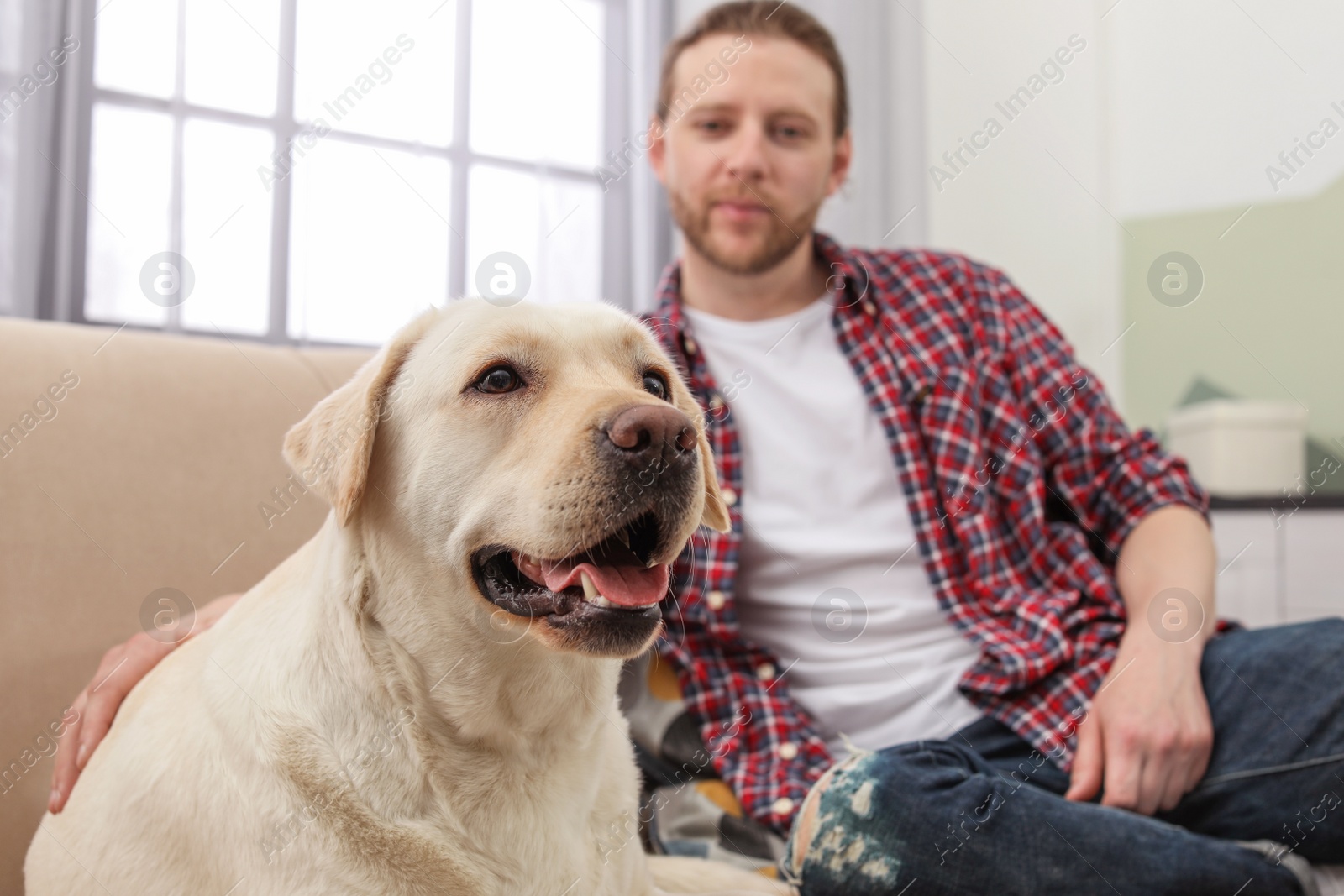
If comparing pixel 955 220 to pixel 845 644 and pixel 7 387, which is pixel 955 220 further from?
pixel 7 387

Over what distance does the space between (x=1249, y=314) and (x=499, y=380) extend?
3.22m

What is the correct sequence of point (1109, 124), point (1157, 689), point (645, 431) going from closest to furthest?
1. point (645, 431)
2. point (1157, 689)
3. point (1109, 124)

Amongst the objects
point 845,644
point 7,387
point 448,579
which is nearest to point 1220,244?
point 845,644

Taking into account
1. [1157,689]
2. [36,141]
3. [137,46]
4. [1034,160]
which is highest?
[1034,160]

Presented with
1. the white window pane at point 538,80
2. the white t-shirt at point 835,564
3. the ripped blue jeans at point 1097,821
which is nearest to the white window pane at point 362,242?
the white window pane at point 538,80

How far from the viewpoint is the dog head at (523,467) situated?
35.7 inches

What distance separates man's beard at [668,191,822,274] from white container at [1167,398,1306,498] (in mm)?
1767

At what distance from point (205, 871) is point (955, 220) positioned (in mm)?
3799

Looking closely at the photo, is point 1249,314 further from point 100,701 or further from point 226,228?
point 100,701

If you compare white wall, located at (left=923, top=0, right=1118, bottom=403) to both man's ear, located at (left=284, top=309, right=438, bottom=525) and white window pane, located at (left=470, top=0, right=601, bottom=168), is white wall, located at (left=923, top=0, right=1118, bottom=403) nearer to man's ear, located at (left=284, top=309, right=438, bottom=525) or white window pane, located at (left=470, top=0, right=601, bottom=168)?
white window pane, located at (left=470, top=0, right=601, bottom=168)

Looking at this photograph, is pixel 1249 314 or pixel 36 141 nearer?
pixel 36 141

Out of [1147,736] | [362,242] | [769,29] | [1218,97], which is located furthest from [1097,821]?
[1218,97]

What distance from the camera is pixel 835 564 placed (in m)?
1.66

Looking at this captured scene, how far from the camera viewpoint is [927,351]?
1.78 m
